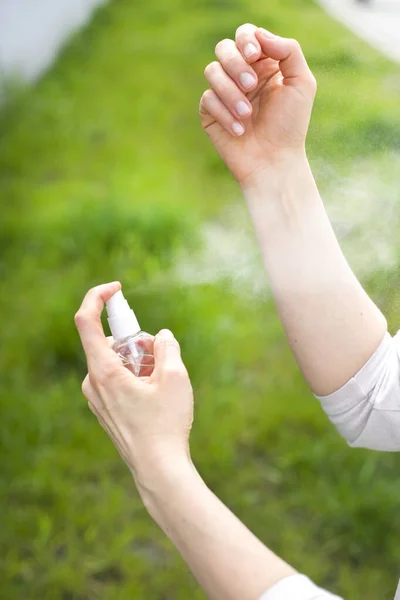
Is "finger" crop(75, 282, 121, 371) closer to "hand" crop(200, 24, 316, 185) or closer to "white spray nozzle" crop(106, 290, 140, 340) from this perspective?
"white spray nozzle" crop(106, 290, 140, 340)

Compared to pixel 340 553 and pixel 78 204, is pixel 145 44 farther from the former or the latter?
pixel 340 553

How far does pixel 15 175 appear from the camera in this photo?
38.6 inches

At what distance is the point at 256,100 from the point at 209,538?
346 millimetres

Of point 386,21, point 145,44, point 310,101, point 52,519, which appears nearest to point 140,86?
point 145,44

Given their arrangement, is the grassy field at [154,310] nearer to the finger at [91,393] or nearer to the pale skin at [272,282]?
the pale skin at [272,282]

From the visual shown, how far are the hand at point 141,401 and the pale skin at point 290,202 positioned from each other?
4.9 inches

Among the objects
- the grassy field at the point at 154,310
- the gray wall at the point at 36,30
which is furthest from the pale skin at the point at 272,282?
A: the gray wall at the point at 36,30

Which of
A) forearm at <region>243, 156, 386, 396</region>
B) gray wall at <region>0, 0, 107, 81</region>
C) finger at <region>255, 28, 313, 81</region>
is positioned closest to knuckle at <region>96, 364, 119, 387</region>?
forearm at <region>243, 156, 386, 396</region>

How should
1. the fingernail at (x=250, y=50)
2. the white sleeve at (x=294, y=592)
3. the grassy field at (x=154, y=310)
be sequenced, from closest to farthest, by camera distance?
1. the white sleeve at (x=294, y=592)
2. the fingernail at (x=250, y=50)
3. the grassy field at (x=154, y=310)

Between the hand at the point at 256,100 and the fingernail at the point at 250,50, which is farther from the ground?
the fingernail at the point at 250,50

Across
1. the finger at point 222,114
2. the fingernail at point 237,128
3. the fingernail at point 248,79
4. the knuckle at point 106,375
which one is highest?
the fingernail at point 248,79

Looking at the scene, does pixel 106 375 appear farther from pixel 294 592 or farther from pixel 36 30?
pixel 36 30

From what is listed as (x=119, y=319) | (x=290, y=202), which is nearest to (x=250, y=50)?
(x=290, y=202)

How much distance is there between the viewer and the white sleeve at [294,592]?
0.38 meters
